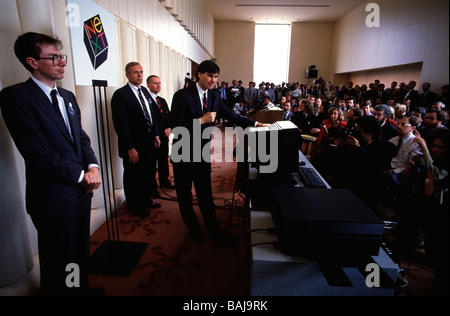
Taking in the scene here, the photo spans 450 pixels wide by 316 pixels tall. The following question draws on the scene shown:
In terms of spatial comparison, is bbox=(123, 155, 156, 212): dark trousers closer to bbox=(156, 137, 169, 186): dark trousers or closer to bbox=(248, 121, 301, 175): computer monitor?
bbox=(156, 137, 169, 186): dark trousers

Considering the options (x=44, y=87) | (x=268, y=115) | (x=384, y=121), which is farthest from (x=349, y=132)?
(x=44, y=87)

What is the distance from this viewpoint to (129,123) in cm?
268

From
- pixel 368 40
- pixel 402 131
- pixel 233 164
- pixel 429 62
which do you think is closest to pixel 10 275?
pixel 429 62

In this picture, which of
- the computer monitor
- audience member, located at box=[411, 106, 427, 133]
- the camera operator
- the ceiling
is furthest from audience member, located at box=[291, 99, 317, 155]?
the ceiling

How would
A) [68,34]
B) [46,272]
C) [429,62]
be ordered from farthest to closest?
[68,34] < [46,272] < [429,62]

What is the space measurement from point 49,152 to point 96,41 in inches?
62.1

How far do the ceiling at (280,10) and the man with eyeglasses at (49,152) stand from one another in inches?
407

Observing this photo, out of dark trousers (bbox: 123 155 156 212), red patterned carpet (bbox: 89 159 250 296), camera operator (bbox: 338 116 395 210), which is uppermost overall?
camera operator (bbox: 338 116 395 210)

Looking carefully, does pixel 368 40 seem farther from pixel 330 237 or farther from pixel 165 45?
pixel 330 237

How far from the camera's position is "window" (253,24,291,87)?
45.9ft

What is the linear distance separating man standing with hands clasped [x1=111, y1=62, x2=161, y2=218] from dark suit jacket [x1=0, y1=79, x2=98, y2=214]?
1.08 meters

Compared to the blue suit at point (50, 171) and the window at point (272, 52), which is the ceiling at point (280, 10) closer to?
the window at point (272, 52)

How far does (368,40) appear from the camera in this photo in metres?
8.88

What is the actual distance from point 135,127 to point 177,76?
3.70m
